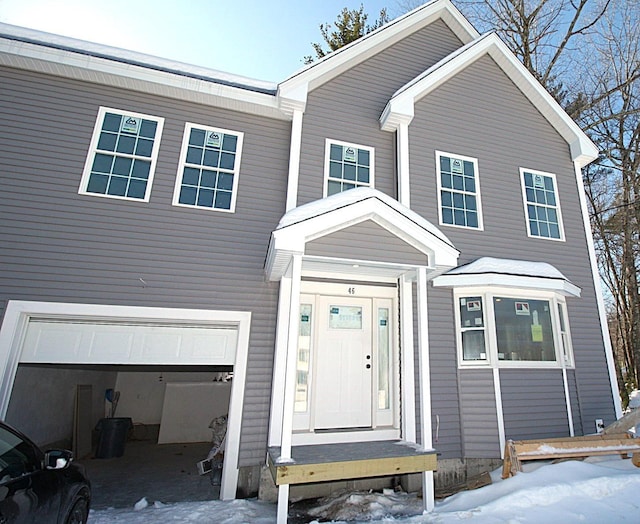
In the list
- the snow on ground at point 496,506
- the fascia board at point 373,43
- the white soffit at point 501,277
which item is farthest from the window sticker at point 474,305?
the fascia board at point 373,43

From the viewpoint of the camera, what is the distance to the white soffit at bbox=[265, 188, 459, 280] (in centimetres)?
435

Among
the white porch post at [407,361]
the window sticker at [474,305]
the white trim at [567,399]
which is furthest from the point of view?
the window sticker at [474,305]

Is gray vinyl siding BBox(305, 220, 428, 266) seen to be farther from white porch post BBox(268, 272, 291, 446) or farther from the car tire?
the car tire

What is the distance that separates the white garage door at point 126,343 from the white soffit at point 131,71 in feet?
13.0

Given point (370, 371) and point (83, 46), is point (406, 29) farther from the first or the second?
point (370, 371)

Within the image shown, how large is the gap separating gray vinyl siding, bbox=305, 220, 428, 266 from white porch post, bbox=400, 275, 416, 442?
82cm

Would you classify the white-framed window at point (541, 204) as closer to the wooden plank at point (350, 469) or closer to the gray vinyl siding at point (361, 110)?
the gray vinyl siding at point (361, 110)

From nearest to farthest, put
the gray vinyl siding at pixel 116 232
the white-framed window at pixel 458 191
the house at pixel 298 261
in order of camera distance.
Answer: the house at pixel 298 261, the gray vinyl siding at pixel 116 232, the white-framed window at pixel 458 191

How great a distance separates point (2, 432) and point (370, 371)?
178 inches

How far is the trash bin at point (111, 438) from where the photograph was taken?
23.3 ft

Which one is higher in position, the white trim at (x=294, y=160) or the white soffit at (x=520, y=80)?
the white soffit at (x=520, y=80)

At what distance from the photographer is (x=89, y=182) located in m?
5.48

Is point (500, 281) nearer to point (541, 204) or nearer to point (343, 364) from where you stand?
point (541, 204)

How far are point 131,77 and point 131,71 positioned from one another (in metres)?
0.09
